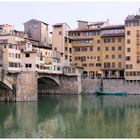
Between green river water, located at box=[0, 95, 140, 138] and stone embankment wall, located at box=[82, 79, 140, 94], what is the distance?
1535cm

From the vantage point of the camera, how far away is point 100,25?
7212 centimetres

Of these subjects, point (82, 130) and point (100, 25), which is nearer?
point (82, 130)

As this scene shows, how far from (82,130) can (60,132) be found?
1.66 m

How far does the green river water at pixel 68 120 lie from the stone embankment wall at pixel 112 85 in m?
15.4

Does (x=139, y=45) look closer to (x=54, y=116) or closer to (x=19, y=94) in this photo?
(x=19, y=94)

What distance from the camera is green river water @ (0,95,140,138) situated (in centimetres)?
2683

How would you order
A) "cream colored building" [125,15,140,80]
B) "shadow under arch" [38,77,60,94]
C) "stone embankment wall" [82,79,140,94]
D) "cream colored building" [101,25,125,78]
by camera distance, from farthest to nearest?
"cream colored building" [101,25,125,78], "cream colored building" [125,15,140,80], "stone embankment wall" [82,79,140,94], "shadow under arch" [38,77,60,94]

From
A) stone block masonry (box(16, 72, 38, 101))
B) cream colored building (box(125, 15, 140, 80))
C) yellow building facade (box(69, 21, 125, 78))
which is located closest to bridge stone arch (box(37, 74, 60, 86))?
stone block masonry (box(16, 72, 38, 101))

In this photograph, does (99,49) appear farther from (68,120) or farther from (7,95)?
(68,120)

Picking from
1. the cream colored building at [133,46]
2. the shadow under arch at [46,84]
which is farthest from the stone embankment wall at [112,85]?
the shadow under arch at [46,84]

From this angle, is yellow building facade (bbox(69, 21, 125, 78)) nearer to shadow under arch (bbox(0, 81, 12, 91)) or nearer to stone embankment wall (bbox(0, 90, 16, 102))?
stone embankment wall (bbox(0, 90, 16, 102))

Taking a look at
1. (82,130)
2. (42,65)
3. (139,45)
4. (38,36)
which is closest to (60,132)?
(82,130)

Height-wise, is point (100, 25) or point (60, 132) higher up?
point (100, 25)

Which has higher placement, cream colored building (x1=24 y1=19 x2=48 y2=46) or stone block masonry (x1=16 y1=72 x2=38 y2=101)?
cream colored building (x1=24 y1=19 x2=48 y2=46)
